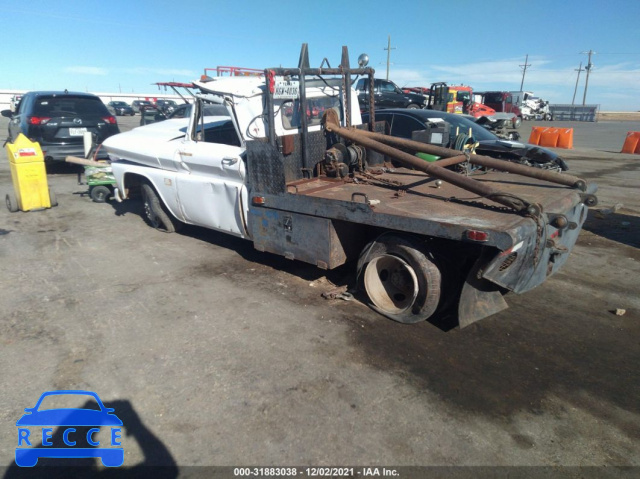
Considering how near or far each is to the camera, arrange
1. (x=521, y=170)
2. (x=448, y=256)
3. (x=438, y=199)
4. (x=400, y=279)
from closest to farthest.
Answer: (x=448, y=256), (x=400, y=279), (x=438, y=199), (x=521, y=170)

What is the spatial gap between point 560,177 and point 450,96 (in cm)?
2046

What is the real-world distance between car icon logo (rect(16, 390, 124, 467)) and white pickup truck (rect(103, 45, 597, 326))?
7.43 feet

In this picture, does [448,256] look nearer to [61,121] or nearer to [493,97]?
[61,121]

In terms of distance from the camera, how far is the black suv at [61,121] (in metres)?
9.77

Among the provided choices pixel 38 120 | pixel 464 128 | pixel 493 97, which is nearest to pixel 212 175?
pixel 464 128

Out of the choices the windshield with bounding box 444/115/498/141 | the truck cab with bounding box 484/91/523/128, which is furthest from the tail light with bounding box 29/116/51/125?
the truck cab with bounding box 484/91/523/128

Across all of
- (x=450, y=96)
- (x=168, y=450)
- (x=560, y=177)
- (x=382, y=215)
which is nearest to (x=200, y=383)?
(x=168, y=450)

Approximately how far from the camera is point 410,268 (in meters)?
3.83

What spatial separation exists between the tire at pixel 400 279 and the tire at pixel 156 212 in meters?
3.53

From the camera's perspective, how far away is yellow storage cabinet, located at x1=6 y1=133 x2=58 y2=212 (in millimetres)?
7352

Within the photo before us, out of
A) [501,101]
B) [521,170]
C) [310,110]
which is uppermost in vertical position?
[501,101]

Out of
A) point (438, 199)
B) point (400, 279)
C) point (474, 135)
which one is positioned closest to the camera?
point (400, 279)

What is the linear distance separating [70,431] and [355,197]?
9.35 feet

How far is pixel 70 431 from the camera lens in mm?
2750
